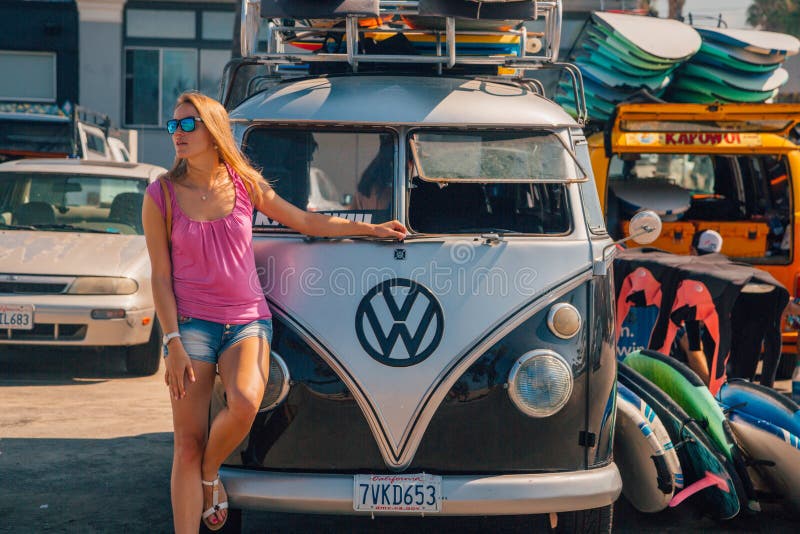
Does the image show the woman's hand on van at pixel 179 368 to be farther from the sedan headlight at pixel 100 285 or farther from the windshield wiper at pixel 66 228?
the windshield wiper at pixel 66 228

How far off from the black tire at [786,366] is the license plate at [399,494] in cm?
657

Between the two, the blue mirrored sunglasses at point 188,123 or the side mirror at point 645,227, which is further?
the side mirror at point 645,227

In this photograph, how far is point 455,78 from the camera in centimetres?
554

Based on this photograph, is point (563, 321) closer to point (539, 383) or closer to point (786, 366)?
point (539, 383)

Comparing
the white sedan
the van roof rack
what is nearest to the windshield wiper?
the white sedan

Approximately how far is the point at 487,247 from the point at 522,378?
1.94ft

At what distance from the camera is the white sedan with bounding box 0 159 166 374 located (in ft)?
28.4

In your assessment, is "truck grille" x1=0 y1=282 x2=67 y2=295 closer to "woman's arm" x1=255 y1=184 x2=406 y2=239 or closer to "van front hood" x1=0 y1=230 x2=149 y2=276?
"van front hood" x1=0 y1=230 x2=149 y2=276

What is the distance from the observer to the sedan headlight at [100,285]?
8734mm

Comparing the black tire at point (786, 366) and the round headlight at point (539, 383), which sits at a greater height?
the round headlight at point (539, 383)

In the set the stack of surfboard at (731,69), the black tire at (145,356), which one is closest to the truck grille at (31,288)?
the black tire at (145,356)

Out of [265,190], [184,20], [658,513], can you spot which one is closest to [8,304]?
[265,190]

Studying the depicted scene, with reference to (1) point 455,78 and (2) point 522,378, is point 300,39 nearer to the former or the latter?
(1) point 455,78

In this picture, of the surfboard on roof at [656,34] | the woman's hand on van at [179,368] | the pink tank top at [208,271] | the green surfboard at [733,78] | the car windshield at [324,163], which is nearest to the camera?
the woman's hand on van at [179,368]
